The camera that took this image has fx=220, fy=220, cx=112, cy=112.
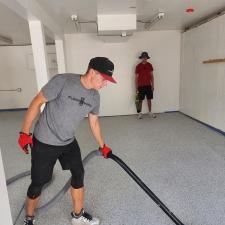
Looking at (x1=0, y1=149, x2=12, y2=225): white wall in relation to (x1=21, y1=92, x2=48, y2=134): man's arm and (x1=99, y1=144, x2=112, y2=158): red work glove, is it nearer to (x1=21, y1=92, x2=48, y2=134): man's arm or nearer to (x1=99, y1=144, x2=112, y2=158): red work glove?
(x1=21, y1=92, x2=48, y2=134): man's arm

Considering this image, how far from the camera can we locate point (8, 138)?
397cm

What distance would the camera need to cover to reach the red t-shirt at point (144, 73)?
5.06m

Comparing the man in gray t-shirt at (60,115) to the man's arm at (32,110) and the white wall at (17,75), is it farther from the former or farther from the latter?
the white wall at (17,75)

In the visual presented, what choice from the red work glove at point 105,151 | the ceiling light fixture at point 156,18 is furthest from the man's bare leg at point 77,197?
the ceiling light fixture at point 156,18

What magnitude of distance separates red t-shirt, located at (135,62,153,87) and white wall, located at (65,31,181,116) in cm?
34

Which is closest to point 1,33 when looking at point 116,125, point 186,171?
point 116,125

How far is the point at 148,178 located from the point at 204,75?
2785 millimetres

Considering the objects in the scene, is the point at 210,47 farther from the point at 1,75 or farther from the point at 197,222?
the point at 1,75

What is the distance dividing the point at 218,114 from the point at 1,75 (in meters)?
5.84

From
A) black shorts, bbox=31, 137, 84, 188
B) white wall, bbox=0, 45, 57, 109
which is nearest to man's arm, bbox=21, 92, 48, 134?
black shorts, bbox=31, 137, 84, 188

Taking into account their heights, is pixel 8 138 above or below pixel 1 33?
below

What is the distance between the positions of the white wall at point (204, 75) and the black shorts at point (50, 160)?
295 cm

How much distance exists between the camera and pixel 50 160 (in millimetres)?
1478

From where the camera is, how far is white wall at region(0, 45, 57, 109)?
634 centimetres
